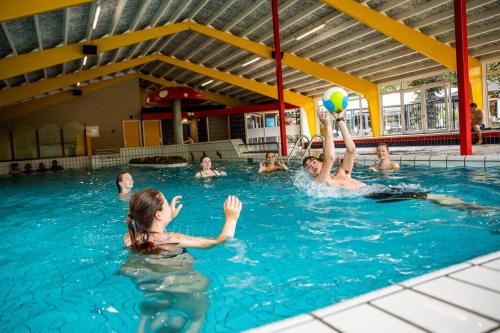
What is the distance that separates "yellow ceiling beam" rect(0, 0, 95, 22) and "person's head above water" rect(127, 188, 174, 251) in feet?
21.4

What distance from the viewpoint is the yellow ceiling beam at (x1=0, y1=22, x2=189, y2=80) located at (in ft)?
34.1

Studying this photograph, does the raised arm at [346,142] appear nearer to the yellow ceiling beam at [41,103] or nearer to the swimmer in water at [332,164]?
the swimmer in water at [332,164]

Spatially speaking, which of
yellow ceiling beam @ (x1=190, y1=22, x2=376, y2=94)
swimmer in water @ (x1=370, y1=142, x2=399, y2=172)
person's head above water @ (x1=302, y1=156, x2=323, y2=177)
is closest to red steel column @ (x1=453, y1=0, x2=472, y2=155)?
swimmer in water @ (x1=370, y1=142, x2=399, y2=172)

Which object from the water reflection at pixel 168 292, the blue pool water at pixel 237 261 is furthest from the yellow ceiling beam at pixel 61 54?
the water reflection at pixel 168 292

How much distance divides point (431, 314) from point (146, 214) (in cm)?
155

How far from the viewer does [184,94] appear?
15.8 metres

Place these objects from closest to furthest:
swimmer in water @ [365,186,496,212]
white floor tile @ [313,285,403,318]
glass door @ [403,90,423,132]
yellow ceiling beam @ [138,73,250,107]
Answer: white floor tile @ [313,285,403,318]
swimmer in water @ [365,186,496,212]
glass door @ [403,90,423,132]
yellow ceiling beam @ [138,73,250,107]

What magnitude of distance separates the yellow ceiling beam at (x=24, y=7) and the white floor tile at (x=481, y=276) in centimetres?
807

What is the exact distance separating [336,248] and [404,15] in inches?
389

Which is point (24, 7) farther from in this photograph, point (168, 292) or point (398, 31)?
point (398, 31)

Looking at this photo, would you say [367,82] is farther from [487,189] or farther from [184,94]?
[487,189]

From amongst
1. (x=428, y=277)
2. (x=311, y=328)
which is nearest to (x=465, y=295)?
(x=428, y=277)

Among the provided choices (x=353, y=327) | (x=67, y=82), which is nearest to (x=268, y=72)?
(x=67, y=82)

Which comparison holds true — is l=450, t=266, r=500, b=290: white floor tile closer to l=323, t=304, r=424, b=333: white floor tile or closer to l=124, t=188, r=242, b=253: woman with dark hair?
l=323, t=304, r=424, b=333: white floor tile
